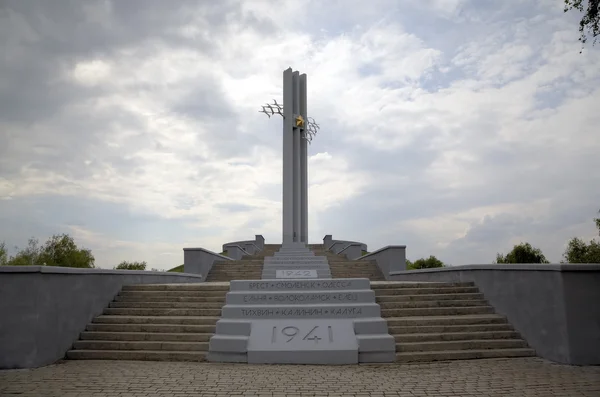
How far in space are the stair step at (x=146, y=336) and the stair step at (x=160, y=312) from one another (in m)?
0.81

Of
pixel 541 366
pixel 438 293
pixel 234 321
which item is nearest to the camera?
pixel 541 366

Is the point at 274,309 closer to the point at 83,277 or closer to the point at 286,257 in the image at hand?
the point at 83,277

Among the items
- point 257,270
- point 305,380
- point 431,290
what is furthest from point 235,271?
point 305,380

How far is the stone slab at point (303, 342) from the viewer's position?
8047 mm

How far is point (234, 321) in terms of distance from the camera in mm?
8945

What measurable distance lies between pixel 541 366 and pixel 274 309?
4997mm

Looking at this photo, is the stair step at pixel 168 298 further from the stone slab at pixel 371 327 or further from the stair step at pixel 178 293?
the stone slab at pixel 371 327

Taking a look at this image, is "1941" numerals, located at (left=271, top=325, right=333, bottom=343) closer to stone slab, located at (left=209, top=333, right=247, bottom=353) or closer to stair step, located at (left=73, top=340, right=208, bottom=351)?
stone slab, located at (left=209, top=333, right=247, bottom=353)

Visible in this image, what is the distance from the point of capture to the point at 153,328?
30.8ft

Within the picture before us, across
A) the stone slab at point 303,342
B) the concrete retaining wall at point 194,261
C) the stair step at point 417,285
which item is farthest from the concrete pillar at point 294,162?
the stone slab at point 303,342

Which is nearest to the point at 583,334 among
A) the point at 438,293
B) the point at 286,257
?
the point at 438,293

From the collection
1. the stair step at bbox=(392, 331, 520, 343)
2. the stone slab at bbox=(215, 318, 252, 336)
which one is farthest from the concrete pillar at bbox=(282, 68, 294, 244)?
the stair step at bbox=(392, 331, 520, 343)

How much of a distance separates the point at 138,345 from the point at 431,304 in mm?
6358

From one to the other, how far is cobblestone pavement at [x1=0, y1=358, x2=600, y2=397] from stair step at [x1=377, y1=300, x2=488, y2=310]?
2115 millimetres
